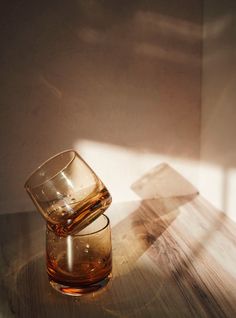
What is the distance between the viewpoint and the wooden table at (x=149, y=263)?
613 mm

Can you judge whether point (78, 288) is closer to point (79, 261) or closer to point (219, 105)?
point (79, 261)

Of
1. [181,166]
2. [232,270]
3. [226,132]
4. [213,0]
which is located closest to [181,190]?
[181,166]

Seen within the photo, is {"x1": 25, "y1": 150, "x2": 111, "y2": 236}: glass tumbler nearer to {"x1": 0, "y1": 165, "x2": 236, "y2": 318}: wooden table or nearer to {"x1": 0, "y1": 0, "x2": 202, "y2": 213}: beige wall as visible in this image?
{"x1": 0, "y1": 165, "x2": 236, "y2": 318}: wooden table

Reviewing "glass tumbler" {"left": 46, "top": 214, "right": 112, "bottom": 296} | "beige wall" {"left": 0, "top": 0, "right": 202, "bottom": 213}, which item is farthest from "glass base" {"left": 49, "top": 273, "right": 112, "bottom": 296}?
"beige wall" {"left": 0, "top": 0, "right": 202, "bottom": 213}

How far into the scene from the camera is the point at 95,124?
979 mm

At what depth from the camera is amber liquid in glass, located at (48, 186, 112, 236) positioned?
66 centimetres

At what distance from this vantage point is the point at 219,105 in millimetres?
956

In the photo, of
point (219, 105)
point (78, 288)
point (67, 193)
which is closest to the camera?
point (78, 288)

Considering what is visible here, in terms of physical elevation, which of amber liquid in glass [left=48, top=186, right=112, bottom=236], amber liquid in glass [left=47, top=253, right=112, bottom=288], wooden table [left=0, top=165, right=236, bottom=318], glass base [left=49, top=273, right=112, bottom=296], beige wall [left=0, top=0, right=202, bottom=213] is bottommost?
wooden table [left=0, top=165, right=236, bottom=318]

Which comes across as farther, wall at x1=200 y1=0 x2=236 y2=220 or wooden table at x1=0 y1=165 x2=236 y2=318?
wall at x1=200 y1=0 x2=236 y2=220

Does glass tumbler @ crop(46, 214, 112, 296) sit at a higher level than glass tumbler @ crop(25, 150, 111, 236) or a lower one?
lower

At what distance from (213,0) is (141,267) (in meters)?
0.67

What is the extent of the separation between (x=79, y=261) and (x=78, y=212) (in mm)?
91

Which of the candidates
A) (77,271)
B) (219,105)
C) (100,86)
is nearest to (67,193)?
(77,271)
